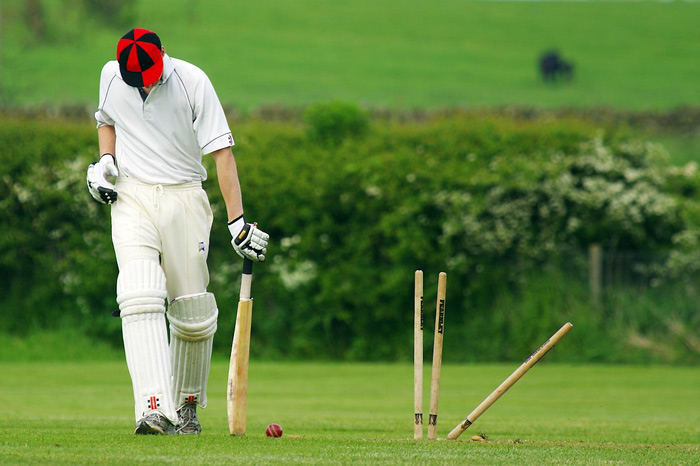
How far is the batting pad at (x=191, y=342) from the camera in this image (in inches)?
241

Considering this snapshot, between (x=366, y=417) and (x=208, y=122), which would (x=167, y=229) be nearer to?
(x=208, y=122)

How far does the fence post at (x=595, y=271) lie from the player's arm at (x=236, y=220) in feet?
38.5

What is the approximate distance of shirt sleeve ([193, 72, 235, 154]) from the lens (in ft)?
19.7

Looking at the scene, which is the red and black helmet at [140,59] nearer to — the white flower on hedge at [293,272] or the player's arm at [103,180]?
the player's arm at [103,180]

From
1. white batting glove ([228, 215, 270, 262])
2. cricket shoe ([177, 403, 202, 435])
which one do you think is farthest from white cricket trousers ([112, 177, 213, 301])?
cricket shoe ([177, 403, 202, 435])

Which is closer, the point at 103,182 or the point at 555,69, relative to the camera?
the point at 103,182

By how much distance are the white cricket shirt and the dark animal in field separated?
33.5 m

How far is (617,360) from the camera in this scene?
54.3 ft

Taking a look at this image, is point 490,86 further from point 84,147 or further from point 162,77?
point 162,77

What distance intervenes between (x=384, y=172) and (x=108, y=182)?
11.6 metres

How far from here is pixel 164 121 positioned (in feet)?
19.8

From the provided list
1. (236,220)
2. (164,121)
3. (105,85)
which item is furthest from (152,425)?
(105,85)

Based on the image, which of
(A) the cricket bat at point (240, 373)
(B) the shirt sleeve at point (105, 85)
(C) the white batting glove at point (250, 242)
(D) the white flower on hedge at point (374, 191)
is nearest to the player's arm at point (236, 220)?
(C) the white batting glove at point (250, 242)

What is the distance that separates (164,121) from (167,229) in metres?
0.57
